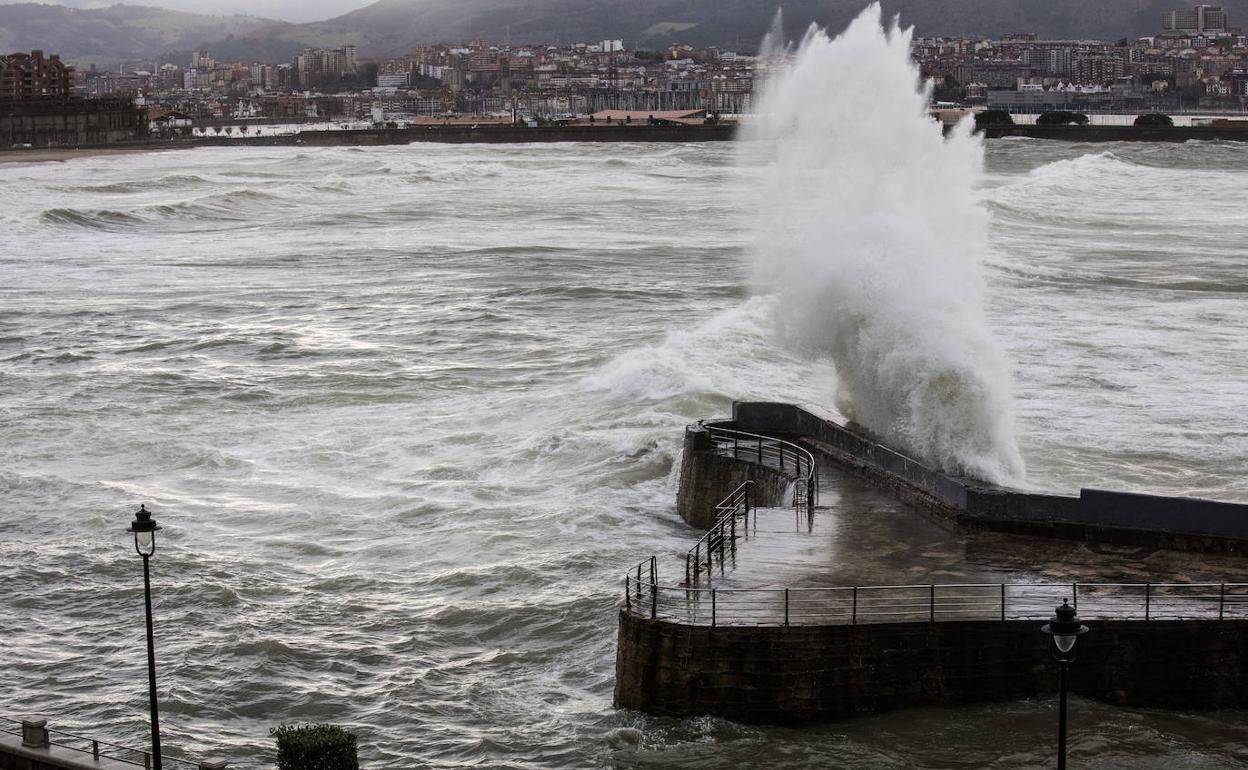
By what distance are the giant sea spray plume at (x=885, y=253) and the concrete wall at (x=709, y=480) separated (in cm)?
177

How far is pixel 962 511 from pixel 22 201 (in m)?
59.2

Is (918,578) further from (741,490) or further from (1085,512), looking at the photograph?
(741,490)

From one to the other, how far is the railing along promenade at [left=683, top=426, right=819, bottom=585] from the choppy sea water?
1.01 m

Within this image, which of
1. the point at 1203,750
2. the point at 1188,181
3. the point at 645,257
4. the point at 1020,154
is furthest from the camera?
the point at 1020,154

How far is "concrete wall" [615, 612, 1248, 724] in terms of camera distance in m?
13.2

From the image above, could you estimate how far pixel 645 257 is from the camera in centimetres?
4875

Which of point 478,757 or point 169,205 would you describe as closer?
point 478,757

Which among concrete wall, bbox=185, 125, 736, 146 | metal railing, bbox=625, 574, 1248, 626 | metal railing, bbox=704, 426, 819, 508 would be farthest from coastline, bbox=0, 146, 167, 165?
metal railing, bbox=625, 574, 1248, 626

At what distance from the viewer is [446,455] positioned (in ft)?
77.5

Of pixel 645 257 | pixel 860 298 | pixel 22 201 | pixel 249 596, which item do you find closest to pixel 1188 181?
pixel 645 257

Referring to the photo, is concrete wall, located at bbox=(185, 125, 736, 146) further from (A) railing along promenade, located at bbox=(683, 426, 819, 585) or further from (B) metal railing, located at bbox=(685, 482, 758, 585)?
(B) metal railing, located at bbox=(685, 482, 758, 585)

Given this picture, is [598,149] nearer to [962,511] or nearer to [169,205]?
[169,205]

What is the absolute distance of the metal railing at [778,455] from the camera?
17.9 meters

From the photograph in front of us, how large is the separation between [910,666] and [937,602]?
32.4 inches
